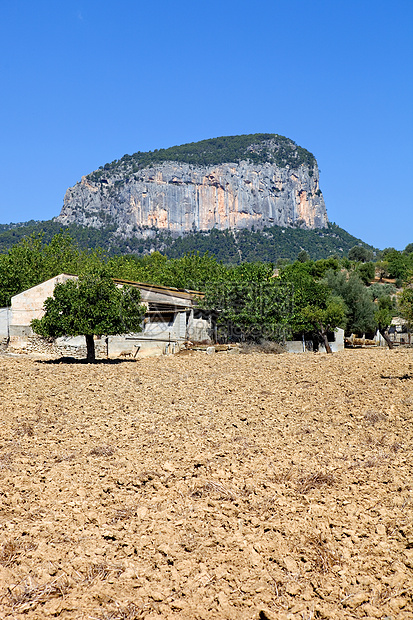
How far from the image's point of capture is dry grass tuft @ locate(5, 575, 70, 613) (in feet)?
16.7

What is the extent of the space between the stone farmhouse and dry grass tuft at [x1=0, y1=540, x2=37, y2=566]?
81.1 ft

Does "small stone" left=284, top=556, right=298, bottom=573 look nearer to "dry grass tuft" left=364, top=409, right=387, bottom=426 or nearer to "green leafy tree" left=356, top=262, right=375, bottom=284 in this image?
"dry grass tuft" left=364, top=409, right=387, bottom=426

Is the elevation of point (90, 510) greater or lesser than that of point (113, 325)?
lesser

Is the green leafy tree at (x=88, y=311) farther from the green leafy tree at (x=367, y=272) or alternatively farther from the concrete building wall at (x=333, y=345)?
the green leafy tree at (x=367, y=272)

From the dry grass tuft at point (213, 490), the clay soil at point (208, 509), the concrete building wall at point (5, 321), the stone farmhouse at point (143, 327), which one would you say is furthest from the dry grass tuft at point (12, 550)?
the concrete building wall at point (5, 321)

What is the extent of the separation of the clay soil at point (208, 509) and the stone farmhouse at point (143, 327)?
1785 cm

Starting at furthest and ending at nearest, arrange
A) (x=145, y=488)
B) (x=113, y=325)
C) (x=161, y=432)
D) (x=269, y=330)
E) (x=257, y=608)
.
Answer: (x=269, y=330) < (x=113, y=325) < (x=161, y=432) < (x=145, y=488) < (x=257, y=608)

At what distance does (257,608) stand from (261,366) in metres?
17.1

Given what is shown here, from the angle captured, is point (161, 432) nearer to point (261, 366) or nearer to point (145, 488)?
point (145, 488)

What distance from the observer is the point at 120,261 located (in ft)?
257

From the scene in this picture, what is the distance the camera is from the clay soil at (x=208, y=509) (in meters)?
5.28

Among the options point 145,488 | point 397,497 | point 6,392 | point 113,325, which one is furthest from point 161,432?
point 113,325

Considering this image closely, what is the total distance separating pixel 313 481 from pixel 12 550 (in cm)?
426

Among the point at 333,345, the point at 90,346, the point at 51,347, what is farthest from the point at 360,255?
the point at 90,346
